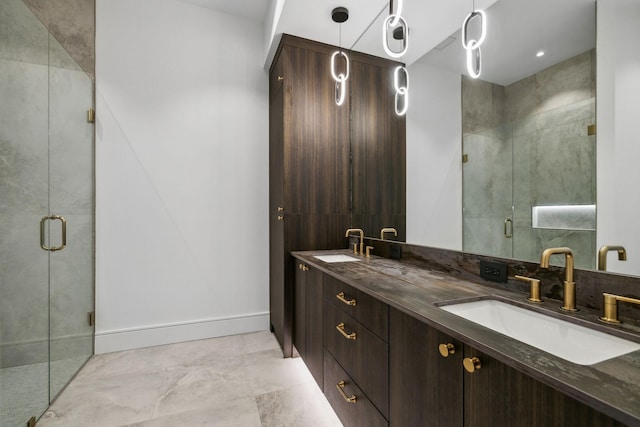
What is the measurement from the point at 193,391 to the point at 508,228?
209 centimetres

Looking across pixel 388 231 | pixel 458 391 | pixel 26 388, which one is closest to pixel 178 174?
pixel 26 388

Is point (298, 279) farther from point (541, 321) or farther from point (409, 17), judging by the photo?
point (409, 17)

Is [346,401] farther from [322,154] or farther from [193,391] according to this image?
[322,154]

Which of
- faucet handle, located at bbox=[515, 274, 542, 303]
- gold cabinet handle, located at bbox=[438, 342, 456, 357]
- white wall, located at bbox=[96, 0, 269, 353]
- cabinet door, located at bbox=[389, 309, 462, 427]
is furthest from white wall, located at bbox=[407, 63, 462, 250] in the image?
white wall, located at bbox=[96, 0, 269, 353]

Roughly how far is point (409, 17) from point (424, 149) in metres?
0.86

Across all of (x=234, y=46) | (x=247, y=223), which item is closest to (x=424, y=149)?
(x=247, y=223)

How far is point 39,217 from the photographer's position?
5.47ft

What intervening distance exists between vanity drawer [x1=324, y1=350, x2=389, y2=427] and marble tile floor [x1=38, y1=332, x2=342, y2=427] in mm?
216

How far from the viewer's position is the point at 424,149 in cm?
174

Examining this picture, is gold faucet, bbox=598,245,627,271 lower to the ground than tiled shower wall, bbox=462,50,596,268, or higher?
lower

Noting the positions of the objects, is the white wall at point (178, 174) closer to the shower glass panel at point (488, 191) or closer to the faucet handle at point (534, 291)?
the shower glass panel at point (488, 191)

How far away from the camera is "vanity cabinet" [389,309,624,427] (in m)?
0.54

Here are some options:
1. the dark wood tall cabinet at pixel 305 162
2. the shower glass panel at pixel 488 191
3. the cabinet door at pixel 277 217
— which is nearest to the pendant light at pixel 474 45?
the shower glass panel at pixel 488 191

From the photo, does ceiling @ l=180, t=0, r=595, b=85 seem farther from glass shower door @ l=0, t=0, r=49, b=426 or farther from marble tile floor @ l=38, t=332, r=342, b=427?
marble tile floor @ l=38, t=332, r=342, b=427
